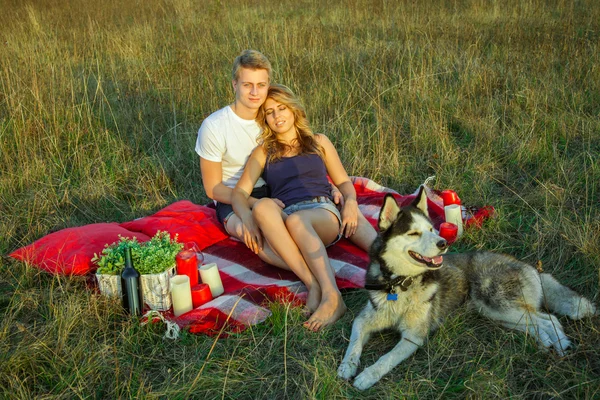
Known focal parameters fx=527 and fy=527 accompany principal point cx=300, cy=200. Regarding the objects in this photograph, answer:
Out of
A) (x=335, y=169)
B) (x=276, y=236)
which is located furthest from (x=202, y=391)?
(x=335, y=169)

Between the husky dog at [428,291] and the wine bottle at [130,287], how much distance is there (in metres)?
1.38

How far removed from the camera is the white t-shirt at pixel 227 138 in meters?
4.27

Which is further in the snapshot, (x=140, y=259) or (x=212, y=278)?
(x=212, y=278)

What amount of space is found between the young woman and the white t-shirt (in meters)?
0.13

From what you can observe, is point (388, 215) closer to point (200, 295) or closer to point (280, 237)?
point (280, 237)

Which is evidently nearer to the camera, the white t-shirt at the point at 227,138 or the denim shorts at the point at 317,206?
the denim shorts at the point at 317,206

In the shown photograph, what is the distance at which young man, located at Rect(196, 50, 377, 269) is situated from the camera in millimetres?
4066

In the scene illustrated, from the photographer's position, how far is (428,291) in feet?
10.1

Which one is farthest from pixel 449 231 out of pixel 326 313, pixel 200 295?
pixel 200 295

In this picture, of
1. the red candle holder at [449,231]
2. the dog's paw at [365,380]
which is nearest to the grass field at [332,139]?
the dog's paw at [365,380]

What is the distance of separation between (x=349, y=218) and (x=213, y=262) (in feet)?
3.67

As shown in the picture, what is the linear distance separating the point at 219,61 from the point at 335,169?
3794 mm

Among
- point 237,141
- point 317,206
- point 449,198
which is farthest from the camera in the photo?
point 449,198

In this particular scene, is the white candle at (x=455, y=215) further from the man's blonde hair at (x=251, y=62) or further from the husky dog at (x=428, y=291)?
the man's blonde hair at (x=251, y=62)
